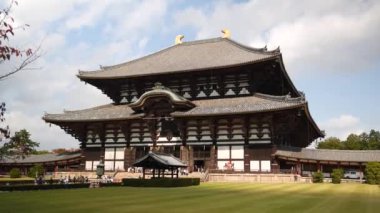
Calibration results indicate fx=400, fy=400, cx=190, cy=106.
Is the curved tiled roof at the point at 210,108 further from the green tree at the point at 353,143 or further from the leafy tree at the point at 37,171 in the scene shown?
the green tree at the point at 353,143

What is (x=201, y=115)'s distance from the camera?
158ft

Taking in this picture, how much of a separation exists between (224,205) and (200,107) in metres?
32.9

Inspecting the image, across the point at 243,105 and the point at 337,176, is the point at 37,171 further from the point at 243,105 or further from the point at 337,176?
the point at 337,176

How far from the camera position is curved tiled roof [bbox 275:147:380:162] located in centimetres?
4888

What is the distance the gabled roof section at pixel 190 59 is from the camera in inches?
2071

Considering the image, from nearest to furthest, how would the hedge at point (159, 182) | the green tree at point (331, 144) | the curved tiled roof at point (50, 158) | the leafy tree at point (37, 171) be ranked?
1. the hedge at point (159, 182)
2. the leafy tree at point (37, 171)
3. the curved tiled roof at point (50, 158)
4. the green tree at point (331, 144)

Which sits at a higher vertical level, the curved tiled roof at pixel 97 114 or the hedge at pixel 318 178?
the curved tiled roof at pixel 97 114

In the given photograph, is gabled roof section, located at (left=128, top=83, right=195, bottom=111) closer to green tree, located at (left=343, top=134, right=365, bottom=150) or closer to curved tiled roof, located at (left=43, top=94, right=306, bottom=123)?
curved tiled roof, located at (left=43, top=94, right=306, bottom=123)

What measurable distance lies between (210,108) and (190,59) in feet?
41.5

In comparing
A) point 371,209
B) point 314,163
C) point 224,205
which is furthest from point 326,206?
point 314,163

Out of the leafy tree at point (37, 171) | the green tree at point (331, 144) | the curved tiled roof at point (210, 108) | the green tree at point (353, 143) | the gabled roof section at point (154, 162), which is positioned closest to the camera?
the gabled roof section at point (154, 162)

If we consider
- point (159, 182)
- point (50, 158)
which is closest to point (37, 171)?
point (50, 158)

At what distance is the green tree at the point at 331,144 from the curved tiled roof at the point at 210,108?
5973 cm

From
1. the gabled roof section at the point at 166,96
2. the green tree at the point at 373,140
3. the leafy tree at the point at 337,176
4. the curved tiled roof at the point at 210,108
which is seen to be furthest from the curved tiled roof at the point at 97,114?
the green tree at the point at 373,140
